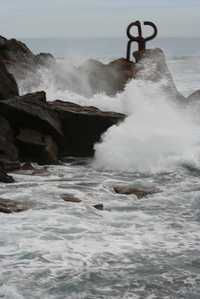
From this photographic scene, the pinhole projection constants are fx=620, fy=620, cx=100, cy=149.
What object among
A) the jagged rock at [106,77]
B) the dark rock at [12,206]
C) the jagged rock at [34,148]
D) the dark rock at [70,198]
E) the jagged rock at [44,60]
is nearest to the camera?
the dark rock at [12,206]

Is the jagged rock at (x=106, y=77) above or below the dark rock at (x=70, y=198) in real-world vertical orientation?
above

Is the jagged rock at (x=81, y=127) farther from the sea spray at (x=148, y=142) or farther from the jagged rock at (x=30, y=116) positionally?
the jagged rock at (x=30, y=116)

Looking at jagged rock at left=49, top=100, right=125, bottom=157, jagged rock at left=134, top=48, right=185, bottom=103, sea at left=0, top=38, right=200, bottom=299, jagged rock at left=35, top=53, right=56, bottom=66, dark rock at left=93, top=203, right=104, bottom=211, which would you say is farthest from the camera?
jagged rock at left=35, top=53, right=56, bottom=66

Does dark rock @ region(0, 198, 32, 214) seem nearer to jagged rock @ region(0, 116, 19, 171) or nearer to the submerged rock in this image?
the submerged rock

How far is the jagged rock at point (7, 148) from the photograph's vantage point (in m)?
9.76

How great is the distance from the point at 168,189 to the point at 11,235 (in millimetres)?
3055

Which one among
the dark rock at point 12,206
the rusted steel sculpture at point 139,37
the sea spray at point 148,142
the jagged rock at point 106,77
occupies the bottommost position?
the sea spray at point 148,142

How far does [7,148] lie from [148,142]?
2826mm

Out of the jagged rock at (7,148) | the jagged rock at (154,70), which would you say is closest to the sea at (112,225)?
the jagged rock at (7,148)

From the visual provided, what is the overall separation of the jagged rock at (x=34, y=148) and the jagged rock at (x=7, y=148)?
196 millimetres

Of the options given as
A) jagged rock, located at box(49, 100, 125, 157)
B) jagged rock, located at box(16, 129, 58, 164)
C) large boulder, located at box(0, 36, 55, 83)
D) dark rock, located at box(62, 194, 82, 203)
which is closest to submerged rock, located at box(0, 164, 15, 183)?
dark rock, located at box(62, 194, 82, 203)

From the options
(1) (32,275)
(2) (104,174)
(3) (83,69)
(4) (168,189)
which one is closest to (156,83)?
(3) (83,69)

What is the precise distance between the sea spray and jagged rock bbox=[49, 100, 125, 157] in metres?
0.17

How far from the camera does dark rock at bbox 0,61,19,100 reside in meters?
11.4
